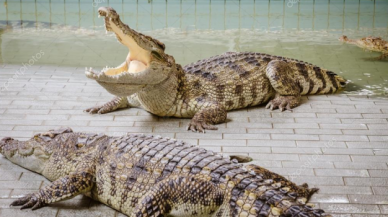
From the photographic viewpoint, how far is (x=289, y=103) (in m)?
6.84

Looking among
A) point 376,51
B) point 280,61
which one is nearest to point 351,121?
point 280,61

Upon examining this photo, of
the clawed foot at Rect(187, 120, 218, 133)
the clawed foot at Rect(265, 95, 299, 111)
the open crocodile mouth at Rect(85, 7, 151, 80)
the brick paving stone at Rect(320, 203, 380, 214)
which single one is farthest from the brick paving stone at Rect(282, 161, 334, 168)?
the open crocodile mouth at Rect(85, 7, 151, 80)

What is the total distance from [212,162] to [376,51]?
6.46 metres

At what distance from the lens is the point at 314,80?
7387mm

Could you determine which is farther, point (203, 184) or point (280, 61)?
→ point (280, 61)

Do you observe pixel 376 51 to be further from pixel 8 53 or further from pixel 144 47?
pixel 8 53

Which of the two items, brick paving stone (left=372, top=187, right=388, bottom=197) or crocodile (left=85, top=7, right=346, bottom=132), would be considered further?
crocodile (left=85, top=7, right=346, bottom=132)

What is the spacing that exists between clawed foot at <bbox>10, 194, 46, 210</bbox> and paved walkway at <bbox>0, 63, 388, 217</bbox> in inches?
1.9

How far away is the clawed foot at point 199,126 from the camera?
6.12m

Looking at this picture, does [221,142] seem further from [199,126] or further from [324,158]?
[324,158]

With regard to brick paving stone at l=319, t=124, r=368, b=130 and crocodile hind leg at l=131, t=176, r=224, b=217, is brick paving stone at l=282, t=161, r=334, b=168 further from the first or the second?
crocodile hind leg at l=131, t=176, r=224, b=217

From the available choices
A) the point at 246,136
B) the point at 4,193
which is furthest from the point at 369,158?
the point at 4,193

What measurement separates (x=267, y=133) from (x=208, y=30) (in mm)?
5723

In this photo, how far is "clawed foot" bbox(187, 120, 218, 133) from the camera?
612 cm
